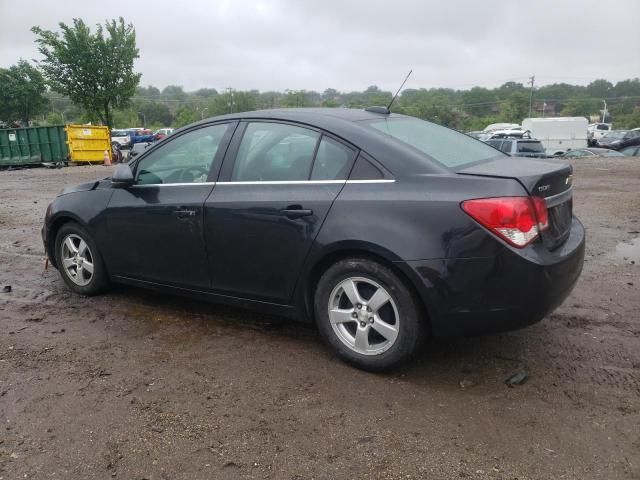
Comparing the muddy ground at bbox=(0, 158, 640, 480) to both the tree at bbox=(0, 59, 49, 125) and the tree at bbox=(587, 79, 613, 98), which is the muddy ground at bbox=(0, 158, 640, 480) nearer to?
the tree at bbox=(0, 59, 49, 125)

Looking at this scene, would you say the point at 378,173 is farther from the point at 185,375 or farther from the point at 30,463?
the point at 30,463

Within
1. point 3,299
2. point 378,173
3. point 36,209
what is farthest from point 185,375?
point 36,209

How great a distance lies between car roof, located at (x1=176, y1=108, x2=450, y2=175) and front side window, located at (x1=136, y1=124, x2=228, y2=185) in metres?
0.17

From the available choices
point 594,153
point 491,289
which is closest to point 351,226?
point 491,289

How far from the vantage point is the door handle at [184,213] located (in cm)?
388

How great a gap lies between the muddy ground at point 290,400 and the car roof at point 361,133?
4.09ft

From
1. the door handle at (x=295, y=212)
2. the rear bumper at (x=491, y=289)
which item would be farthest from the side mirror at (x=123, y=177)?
the rear bumper at (x=491, y=289)

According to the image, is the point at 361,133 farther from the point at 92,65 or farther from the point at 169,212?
the point at 92,65

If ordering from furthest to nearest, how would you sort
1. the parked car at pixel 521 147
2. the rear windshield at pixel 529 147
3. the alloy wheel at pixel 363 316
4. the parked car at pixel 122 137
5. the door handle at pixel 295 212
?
the parked car at pixel 122 137 → the rear windshield at pixel 529 147 → the parked car at pixel 521 147 → the door handle at pixel 295 212 → the alloy wheel at pixel 363 316

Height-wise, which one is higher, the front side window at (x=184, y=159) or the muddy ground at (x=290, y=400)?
the front side window at (x=184, y=159)

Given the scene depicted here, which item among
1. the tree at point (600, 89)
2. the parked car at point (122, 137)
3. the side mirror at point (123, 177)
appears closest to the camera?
the side mirror at point (123, 177)

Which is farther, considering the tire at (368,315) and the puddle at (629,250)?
the puddle at (629,250)

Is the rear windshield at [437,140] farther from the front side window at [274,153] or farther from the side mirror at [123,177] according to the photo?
the side mirror at [123,177]

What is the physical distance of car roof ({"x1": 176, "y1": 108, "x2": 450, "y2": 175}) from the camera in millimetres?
3201
